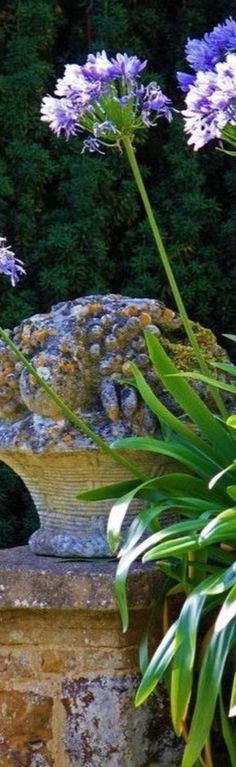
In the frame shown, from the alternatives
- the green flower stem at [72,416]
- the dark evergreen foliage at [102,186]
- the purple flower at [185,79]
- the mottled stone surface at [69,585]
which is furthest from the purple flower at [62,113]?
the dark evergreen foliage at [102,186]

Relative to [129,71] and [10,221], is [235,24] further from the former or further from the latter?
[10,221]

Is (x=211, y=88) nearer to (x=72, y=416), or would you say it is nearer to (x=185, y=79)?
(x=185, y=79)

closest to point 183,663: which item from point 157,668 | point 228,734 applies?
point 157,668

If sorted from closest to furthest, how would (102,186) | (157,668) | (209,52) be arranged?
1. (157,668)
2. (209,52)
3. (102,186)

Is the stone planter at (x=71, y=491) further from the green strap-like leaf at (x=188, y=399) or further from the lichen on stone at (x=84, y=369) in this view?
the green strap-like leaf at (x=188, y=399)

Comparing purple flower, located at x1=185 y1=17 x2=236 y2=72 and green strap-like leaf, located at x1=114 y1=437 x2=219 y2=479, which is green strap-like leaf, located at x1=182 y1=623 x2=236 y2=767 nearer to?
green strap-like leaf, located at x1=114 y1=437 x2=219 y2=479

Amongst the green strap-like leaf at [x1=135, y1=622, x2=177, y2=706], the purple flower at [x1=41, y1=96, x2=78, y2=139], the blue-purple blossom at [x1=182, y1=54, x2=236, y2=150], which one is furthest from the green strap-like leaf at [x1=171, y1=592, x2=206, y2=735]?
the purple flower at [x1=41, y1=96, x2=78, y2=139]
